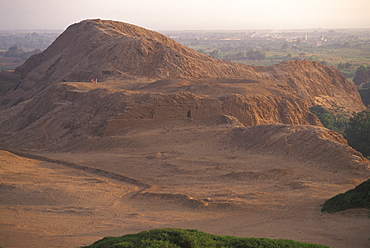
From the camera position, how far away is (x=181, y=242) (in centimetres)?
746

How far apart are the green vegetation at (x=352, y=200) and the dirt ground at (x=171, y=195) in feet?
0.72

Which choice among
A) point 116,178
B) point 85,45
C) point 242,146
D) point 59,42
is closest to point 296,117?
point 242,146

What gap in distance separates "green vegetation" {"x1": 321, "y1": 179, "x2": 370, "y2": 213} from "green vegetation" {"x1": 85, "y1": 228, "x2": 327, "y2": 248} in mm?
3638

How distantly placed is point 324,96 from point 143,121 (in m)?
25.0

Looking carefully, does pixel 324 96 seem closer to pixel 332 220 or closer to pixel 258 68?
pixel 258 68

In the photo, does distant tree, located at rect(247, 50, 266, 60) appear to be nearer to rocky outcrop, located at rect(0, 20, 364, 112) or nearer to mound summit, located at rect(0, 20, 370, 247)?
rocky outcrop, located at rect(0, 20, 364, 112)

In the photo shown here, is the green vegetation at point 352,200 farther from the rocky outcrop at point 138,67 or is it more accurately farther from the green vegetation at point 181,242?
the rocky outcrop at point 138,67

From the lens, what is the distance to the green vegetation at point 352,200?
428 inches

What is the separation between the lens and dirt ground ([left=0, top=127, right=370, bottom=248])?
10109 millimetres

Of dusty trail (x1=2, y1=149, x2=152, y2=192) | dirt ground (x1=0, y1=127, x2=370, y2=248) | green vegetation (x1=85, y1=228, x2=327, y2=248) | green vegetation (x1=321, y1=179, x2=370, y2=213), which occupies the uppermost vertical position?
green vegetation (x1=85, y1=228, x2=327, y2=248)

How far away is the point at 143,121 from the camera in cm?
2147

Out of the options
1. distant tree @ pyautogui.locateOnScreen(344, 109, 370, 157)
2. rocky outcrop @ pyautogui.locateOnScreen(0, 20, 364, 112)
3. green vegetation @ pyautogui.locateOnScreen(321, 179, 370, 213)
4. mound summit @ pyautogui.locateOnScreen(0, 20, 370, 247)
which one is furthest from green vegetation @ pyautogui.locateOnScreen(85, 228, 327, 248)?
rocky outcrop @ pyautogui.locateOnScreen(0, 20, 364, 112)

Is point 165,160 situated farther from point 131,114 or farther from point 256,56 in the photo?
point 256,56

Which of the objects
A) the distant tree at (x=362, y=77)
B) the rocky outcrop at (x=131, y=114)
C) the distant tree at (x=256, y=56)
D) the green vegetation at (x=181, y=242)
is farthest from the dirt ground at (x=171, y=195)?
the distant tree at (x=256, y=56)
